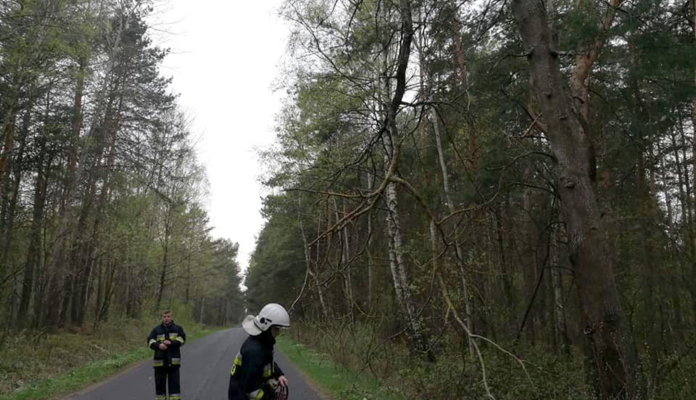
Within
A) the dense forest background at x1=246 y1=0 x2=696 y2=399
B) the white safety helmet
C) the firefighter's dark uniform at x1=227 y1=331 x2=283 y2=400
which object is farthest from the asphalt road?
the white safety helmet

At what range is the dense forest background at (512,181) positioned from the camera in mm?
4477

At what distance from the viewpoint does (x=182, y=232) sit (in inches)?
1385

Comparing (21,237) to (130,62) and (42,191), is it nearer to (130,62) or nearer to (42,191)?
(42,191)

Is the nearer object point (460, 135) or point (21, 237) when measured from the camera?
point (460, 135)

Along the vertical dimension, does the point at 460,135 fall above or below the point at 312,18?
below

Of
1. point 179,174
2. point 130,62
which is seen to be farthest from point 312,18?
point 179,174

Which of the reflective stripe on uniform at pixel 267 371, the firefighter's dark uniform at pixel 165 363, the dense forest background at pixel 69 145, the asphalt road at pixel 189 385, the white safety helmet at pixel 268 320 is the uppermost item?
the dense forest background at pixel 69 145

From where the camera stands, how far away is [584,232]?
4547 mm

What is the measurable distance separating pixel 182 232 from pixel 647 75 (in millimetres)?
32205

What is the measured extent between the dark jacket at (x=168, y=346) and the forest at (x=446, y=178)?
98.1 inches

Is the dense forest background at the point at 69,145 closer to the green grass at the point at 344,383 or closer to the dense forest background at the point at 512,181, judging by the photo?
the dense forest background at the point at 512,181

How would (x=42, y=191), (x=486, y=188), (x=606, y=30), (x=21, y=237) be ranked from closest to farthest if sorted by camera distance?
(x=606, y=30) < (x=486, y=188) < (x=21, y=237) < (x=42, y=191)

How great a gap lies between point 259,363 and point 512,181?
8.17m

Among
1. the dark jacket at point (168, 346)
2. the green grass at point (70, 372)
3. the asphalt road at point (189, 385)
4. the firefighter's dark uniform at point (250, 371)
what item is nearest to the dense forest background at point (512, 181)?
the firefighter's dark uniform at point (250, 371)
